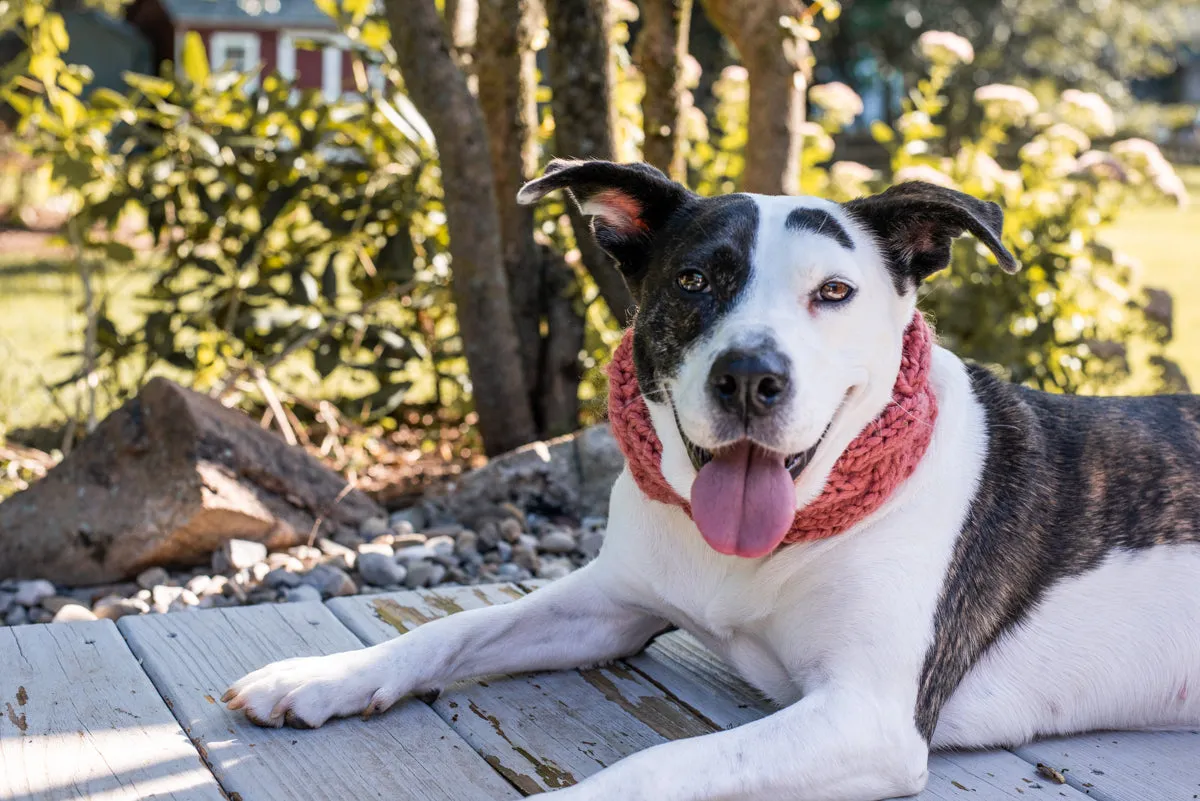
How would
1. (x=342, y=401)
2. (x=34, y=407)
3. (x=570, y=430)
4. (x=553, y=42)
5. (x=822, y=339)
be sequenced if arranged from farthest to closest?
(x=34, y=407) → (x=342, y=401) → (x=570, y=430) → (x=553, y=42) → (x=822, y=339)

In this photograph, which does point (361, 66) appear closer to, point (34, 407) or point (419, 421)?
point (419, 421)

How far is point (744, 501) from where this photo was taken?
2455 mm

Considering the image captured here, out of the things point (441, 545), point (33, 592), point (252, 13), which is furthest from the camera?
point (252, 13)

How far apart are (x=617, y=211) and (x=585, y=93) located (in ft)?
7.34

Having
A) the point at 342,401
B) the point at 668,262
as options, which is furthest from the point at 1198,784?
the point at 342,401

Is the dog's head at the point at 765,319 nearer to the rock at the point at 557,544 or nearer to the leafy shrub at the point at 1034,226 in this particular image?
the rock at the point at 557,544

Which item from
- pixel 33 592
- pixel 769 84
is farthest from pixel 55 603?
pixel 769 84

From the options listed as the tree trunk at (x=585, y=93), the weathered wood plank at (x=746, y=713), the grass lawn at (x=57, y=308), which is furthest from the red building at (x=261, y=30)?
the weathered wood plank at (x=746, y=713)

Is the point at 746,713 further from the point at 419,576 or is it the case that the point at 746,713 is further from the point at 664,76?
the point at 664,76

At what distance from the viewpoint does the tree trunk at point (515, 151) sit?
529cm

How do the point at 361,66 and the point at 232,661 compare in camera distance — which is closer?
the point at 232,661

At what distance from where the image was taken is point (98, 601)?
3.91 meters

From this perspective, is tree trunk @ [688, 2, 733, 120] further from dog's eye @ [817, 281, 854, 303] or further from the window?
dog's eye @ [817, 281, 854, 303]

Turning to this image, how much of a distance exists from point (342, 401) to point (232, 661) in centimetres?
305
